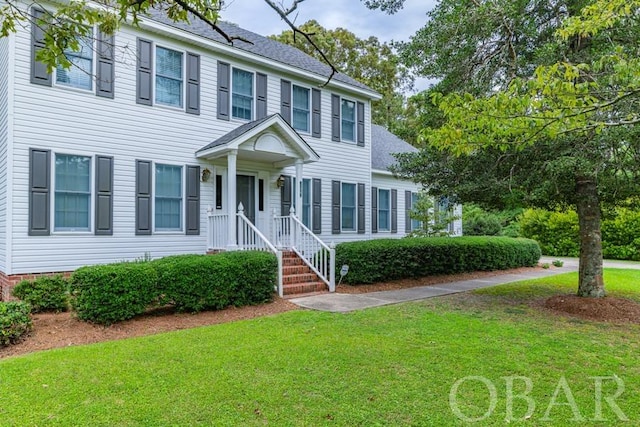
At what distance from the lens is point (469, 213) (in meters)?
24.9

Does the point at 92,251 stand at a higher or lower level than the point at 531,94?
lower

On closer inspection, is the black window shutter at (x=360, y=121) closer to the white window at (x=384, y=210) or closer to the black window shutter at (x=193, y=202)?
the white window at (x=384, y=210)

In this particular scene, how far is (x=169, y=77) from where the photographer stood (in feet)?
33.2

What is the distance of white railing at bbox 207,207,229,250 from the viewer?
10008 mm

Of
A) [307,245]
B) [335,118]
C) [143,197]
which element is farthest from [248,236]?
[335,118]

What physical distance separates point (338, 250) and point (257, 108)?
454 centimetres

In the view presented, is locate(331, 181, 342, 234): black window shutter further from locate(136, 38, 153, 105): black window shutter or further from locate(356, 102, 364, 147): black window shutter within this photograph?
locate(136, 38, 153, 105): black window shutter

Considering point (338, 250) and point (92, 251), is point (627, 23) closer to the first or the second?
point (338, 250)

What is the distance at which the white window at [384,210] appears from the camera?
1533cm

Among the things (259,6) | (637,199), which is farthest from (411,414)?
(637,199)

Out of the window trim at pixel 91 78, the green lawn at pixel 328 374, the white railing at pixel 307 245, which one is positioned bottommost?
the green lawn at pixel 328 374

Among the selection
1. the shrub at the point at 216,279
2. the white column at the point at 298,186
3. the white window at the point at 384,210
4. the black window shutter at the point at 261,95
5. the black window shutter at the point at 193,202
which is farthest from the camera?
the white window at the point at 384,210

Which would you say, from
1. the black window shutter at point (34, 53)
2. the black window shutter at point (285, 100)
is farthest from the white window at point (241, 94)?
the black window shutter at point (34, 53)

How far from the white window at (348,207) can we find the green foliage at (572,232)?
865cm
